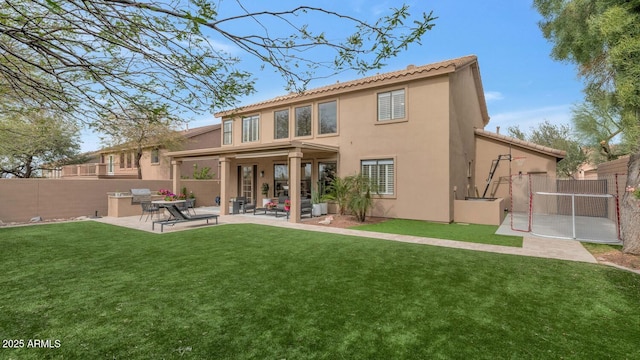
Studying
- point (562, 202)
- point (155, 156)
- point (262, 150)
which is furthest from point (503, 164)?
point (155, 156)

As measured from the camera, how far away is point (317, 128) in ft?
49.1

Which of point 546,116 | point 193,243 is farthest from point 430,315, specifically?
point 546,116

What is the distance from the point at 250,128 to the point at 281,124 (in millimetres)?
2428

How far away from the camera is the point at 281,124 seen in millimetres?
16344

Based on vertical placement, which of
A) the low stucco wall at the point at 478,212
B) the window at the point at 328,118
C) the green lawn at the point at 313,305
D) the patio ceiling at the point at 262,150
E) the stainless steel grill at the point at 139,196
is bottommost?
the green lawn at the point at 313,305

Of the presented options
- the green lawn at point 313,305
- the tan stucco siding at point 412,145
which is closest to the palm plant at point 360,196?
the tan stucco siding at point 412,145

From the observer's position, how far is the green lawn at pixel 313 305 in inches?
121

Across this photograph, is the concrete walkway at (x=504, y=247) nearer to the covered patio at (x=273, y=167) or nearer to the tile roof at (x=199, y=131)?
the covered patio at (x=273, y=167)

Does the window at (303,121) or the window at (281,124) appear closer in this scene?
the window at (303,121)

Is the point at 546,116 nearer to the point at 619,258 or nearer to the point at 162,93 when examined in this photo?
the point at 619,258

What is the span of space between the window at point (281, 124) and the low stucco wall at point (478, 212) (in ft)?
30.0

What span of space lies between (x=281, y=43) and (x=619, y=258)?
844 cm

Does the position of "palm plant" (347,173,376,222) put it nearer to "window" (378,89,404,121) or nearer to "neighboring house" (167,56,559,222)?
"neighboring house" (167,56,559,222)

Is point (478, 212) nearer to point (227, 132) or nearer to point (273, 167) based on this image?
point (273, 167)
